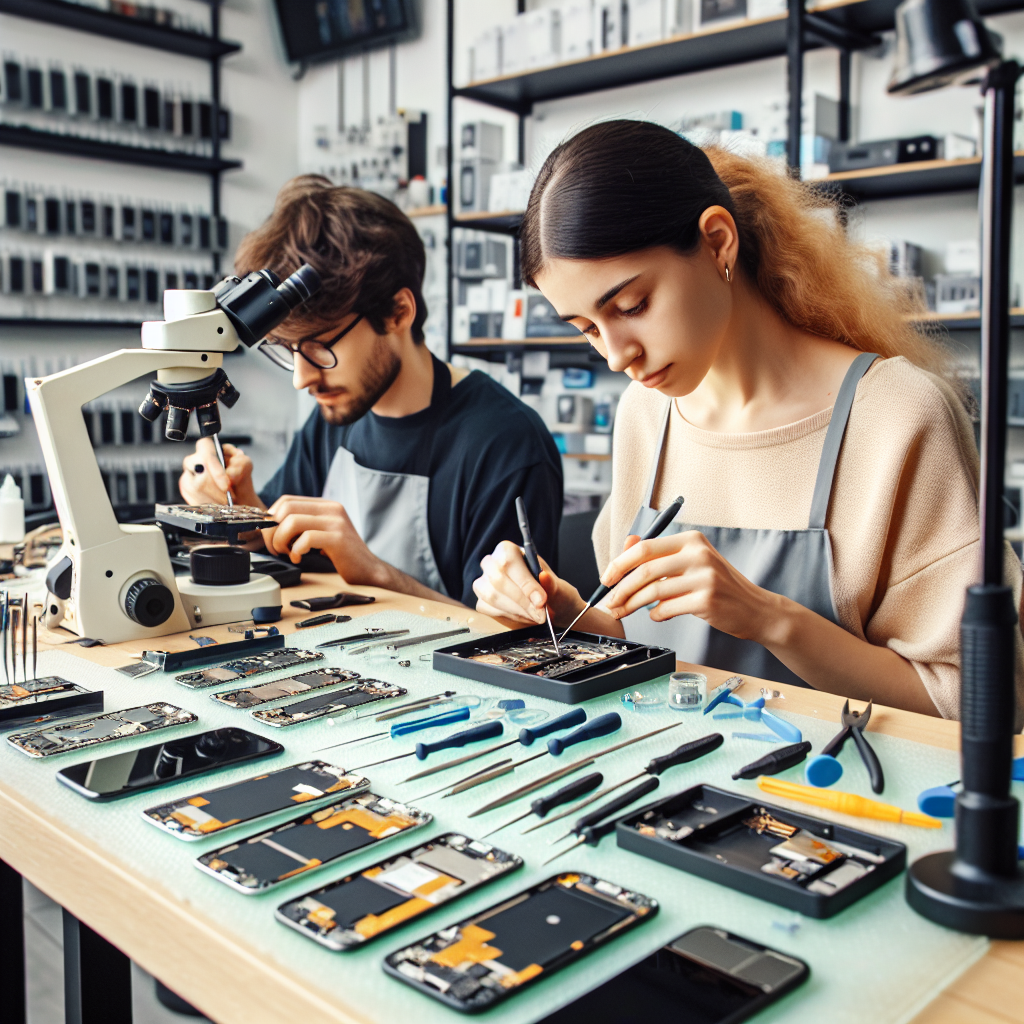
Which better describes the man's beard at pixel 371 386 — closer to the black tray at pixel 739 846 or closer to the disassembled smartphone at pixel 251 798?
the disassembled smartphone at pixel 251 798

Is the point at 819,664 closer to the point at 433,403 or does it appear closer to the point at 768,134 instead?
the point at 433,403

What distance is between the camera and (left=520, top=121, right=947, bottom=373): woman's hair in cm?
115

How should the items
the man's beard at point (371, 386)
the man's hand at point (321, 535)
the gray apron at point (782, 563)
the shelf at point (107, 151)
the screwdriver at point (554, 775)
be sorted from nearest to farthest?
the screwdriver at point (554, 775), the gray apron at point (782, 563), the man's hand at point (321, 535), the man's beard at point (371, 386), the shelf at point (107, 151)

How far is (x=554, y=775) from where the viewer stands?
0.79 metres

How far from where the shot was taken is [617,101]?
3686mm

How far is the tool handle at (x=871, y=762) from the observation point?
0.77 meters

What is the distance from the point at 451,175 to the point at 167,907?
352 cm

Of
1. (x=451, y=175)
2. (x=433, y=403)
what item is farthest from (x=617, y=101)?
(x=433, y=403)

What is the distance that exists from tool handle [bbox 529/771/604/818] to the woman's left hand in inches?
12.0

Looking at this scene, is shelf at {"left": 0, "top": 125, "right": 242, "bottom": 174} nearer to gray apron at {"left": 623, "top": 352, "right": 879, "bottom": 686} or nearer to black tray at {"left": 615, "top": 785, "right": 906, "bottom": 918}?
gray apron at {"left": 623, "top": 352, "right": 879, "bottom": 686}

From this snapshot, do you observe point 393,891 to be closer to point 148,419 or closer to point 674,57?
point 148,419

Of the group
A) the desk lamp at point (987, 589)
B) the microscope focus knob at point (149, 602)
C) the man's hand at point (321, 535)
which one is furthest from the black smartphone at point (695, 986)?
the man's hand at point (321, 535)

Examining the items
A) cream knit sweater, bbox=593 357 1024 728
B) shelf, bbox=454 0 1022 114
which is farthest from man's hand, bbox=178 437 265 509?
shelf, bbox=454 0 1022 114

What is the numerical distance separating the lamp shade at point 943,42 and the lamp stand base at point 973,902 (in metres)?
0.45
